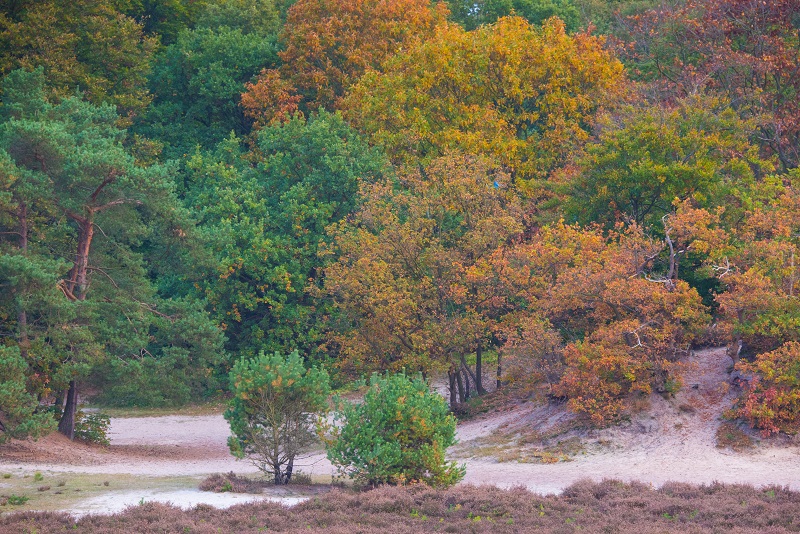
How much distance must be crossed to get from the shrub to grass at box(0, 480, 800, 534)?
348 centimetres

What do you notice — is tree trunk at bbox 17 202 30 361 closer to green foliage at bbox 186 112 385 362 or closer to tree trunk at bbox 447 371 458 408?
green foliage at bbox 186 112 385 362

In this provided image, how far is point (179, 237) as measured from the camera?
2542cm

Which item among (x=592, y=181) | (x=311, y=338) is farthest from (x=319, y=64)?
(x=592, y=181)

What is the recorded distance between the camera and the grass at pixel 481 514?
1484 cm

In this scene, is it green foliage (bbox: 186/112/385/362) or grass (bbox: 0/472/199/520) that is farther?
green foliage (bbox: 186/112/385/362)

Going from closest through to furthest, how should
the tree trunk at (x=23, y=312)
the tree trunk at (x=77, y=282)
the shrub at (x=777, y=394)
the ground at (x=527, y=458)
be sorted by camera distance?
the ground at (x=527, y=458), the shrub at (x=777, y=394), the tree trunk at (x=23, y=312), the tree trunk at (x=77, y=282)

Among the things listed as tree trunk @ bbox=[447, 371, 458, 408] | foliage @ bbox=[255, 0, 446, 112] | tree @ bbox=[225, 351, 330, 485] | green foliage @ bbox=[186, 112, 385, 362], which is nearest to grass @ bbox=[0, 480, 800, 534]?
tree @ bbox=[225, 351, 330, 485]

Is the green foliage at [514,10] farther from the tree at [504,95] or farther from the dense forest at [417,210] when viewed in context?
the tree at [504,95]

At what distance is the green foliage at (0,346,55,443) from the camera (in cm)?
2099

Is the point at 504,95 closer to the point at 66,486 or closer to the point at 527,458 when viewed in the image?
the point at 527,458

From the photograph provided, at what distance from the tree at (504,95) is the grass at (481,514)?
16792 mm

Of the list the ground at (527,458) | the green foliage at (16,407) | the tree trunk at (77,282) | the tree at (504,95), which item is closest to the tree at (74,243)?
the tree trunk at (77,282)

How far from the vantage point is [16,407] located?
21047 mm

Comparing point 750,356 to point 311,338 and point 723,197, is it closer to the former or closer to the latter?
point 723,197
